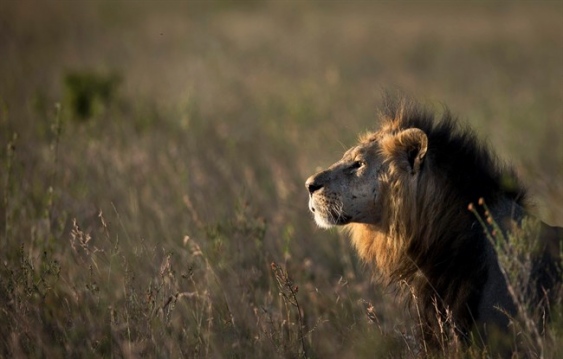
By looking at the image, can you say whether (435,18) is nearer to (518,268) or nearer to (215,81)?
(215,81)

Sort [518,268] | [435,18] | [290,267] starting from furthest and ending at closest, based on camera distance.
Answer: [435,18] → [290,267] → [518,268]

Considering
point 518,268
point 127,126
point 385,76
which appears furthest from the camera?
point 385,76

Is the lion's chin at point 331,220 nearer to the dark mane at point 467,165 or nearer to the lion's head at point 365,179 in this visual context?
the lion's head at point 365,179

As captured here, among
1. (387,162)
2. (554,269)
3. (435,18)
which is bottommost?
(435,18)

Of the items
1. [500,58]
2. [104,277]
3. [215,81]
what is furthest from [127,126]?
[500,58]

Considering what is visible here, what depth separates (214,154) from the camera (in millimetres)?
9289

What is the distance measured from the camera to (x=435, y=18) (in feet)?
73.7

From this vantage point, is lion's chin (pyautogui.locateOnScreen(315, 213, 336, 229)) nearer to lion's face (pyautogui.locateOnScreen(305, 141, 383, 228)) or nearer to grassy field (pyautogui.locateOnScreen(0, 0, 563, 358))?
lion's face (pyautogui.locateOnScreen(305, 141, 383, 228))

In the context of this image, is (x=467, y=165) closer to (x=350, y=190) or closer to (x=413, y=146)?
(x=413, y=146)

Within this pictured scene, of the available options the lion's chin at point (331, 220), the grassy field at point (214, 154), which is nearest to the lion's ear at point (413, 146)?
A: the lion's chin at point (331, 220)

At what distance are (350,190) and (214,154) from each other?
4.70 metres

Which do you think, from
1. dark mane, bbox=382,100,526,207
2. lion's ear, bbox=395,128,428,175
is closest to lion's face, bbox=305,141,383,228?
lion's ear, bbox=395,128,428,175

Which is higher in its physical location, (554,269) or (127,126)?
(554,269)

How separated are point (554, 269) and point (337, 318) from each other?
1.41m
